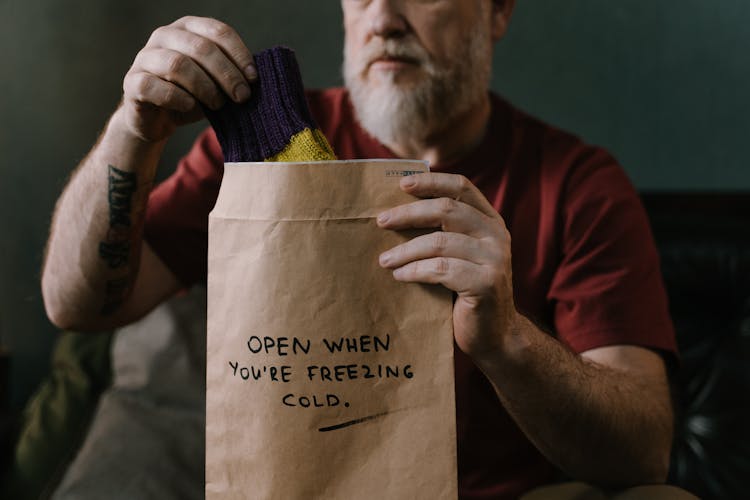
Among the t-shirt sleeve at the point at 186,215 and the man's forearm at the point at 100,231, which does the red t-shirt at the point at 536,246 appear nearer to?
the t-shirt sleeve at the point at 186,215

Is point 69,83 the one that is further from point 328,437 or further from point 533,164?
point 328,437

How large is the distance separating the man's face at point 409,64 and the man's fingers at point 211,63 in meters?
0.38

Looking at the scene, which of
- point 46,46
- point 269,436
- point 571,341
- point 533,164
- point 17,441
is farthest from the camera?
point 46,46

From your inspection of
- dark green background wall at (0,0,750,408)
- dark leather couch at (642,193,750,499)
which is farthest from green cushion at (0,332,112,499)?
dark leather couch at (642,193,750,499)

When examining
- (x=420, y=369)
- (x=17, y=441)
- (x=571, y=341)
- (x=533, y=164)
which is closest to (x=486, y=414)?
(x=571, y=341)

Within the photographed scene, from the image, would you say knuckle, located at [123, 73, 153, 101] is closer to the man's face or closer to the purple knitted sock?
the purple knitted sock

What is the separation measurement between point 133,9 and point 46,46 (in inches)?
8.1

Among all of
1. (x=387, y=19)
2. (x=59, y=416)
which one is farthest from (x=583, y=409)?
(x=59, y=416)

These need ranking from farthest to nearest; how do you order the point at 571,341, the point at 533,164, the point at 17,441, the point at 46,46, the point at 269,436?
the point at 46,46 < the point at 17,441 < the point at 533,164 < the point at 571,341 < the point at 269,436

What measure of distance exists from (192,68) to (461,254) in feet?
1.03

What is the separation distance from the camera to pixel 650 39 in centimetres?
170

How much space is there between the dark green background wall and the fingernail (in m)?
1.01

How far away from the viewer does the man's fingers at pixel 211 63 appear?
716 millimetres

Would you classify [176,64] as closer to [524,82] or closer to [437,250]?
[437,250]
